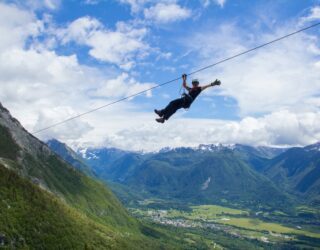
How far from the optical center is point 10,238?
582 feet

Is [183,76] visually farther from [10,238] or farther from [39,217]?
[39,217]

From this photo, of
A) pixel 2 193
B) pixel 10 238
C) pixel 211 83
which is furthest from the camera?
pixel 2 193

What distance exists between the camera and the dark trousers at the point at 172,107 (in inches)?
1818

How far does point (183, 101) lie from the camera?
45812mm

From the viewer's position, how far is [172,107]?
46969mm

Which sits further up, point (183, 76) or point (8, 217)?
point (183, 76)

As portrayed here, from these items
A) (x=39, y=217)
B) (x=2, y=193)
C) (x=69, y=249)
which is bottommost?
(x=69, y=249)

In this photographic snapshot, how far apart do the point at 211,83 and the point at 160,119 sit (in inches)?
364

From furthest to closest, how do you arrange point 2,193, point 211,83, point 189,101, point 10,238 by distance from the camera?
point 2,193 → point 10,238 → point 189,101 → point 211,83

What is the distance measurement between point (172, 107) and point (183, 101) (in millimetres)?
1768

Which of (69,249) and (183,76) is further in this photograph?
(69,249)

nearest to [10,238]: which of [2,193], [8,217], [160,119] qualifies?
[8,217]

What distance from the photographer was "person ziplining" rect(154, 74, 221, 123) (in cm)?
4447

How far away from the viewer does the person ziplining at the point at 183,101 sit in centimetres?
4447
